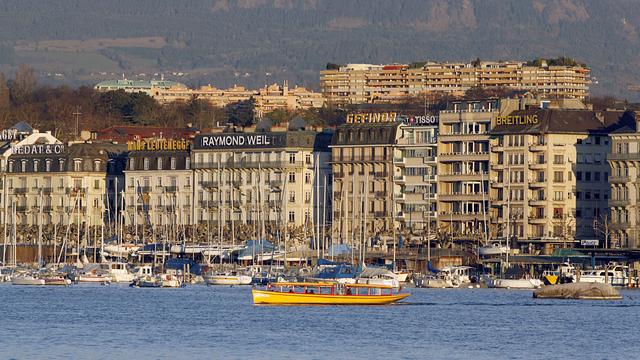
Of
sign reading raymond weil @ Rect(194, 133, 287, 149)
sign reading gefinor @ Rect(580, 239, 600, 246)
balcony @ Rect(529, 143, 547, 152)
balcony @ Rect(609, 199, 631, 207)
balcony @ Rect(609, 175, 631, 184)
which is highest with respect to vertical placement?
sign reading raymond weil @ Rect(194, 133, 287, 149)

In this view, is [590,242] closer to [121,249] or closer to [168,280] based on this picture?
[168,280]

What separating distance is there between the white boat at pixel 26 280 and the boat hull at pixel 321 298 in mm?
37829

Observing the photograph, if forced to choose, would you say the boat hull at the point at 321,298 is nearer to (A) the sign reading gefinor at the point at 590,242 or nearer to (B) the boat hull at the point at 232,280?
(B) the boat hull at the point at 232,280

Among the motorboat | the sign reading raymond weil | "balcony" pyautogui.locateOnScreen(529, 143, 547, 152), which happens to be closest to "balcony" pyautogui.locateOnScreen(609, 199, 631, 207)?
"balcony" pyautogui.locateOnScreen(529, 143, 547, 152)

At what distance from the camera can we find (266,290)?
132375 millimetres

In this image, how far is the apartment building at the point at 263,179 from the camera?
190m

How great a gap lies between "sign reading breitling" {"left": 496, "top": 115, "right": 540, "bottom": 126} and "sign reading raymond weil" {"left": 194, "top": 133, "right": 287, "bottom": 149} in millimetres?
21050

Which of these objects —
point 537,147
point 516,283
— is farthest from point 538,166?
point 516,283

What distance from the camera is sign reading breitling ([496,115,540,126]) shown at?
177 meters

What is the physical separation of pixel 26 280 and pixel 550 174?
1611 inches

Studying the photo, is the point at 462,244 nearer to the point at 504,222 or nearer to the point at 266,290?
the point at 504,222

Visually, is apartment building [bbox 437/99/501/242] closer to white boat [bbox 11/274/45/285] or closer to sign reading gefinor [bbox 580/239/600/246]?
sign reading gefinor [bbox 580/239/600/246]

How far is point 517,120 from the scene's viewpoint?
178 m

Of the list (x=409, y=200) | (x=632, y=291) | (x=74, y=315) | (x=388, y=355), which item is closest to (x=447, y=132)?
(x=409, y=200)
